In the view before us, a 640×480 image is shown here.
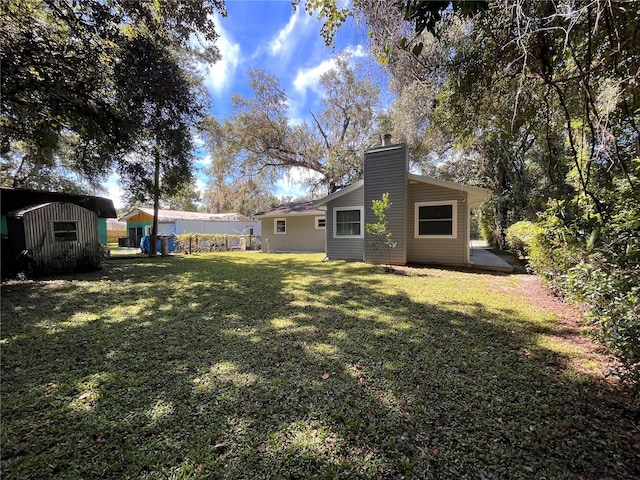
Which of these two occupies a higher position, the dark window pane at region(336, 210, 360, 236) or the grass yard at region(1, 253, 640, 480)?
the dark window pane at region(336, 210, 360, 236)

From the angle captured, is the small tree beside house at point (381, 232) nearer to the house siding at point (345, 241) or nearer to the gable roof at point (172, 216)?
the house siding at point (345, 241)

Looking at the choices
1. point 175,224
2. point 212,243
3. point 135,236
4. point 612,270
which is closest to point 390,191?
point 612,270

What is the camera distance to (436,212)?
9.48 metres

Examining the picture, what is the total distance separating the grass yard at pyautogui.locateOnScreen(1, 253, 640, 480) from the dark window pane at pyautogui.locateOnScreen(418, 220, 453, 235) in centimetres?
491

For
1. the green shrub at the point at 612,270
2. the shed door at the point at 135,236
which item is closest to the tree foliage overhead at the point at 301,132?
the shed door at the point at 135,236

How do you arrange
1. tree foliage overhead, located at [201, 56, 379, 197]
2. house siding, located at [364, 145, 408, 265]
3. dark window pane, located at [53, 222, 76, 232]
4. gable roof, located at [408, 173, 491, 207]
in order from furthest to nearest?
1. tree foliage overhead, located at [201, 56, 379, 197]
2. house siding, located at [364, 145, 408, 265]
3. gable roof, located at [408, 173, 491, 207]
4. dark window pane, located at [53, 222, 76, 232]

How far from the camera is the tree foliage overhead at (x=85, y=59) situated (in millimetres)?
4934

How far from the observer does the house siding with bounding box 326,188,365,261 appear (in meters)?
10.6

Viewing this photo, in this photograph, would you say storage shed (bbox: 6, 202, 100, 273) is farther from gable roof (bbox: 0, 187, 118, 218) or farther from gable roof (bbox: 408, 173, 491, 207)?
gable roof (bbox: 408, 173, 491, 207)

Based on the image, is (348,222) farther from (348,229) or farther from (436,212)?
(436,212)

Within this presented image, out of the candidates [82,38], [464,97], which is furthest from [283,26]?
[464,97]

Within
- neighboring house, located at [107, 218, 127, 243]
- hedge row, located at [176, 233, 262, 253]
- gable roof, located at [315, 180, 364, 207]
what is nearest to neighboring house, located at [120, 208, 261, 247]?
hedge row, located at [176, 233, 262, 253]

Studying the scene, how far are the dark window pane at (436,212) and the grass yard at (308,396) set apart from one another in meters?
5.04

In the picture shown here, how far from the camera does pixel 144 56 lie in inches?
276
